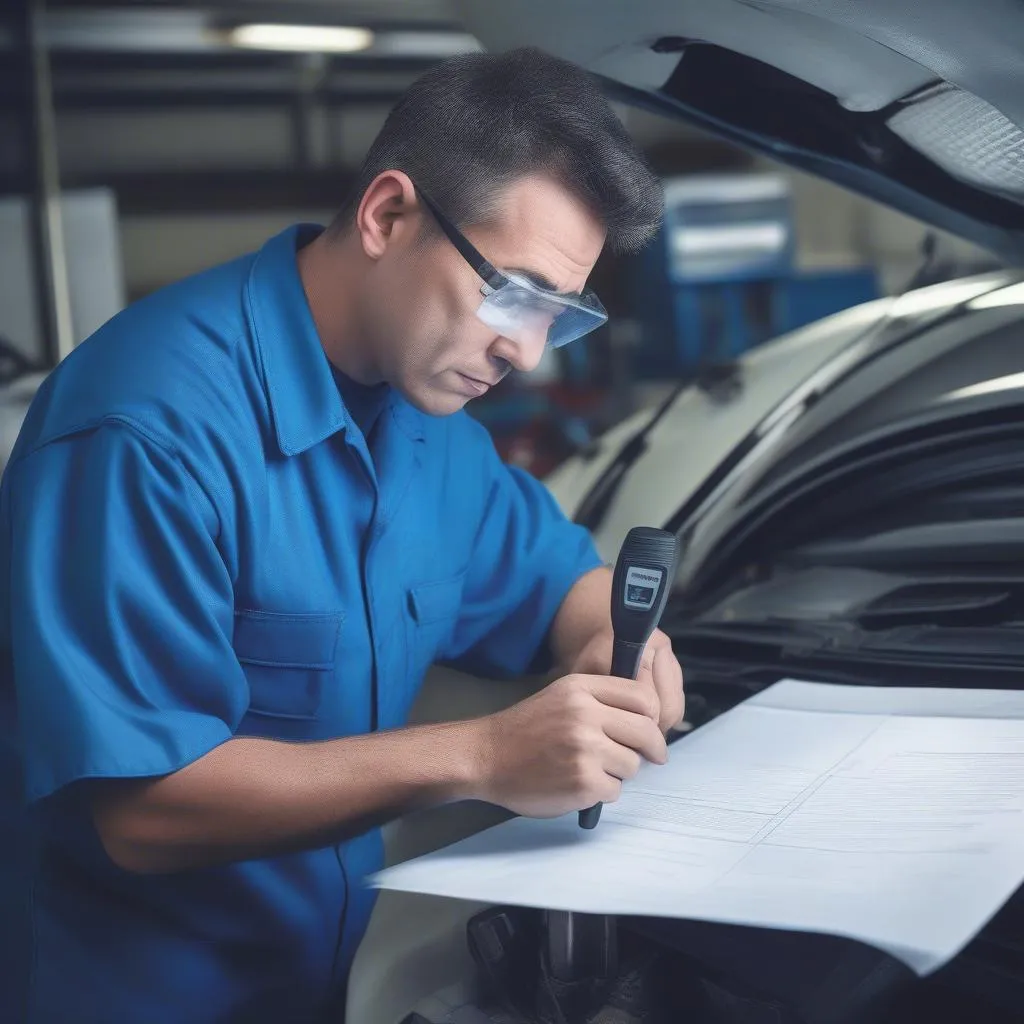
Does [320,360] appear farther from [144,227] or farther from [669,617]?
[144,227]

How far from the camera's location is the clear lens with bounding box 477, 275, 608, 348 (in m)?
0.94

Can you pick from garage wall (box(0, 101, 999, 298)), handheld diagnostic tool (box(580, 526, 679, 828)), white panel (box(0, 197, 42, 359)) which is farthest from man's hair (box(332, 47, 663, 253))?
garage wall (box(0, 101, 999, 298))

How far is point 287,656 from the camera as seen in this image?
1.00 metres

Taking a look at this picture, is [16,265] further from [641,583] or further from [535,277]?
[641,583]

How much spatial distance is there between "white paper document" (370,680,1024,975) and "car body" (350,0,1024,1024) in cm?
9

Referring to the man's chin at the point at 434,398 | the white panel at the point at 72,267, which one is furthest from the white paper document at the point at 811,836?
the white panel at the point at 72,267

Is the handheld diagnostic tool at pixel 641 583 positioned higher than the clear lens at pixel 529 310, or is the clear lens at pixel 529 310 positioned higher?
the clear lens at pixel 529 310

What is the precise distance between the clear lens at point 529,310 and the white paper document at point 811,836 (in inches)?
14.4

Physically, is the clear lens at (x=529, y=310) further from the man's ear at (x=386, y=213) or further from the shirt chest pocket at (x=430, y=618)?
the shirt chest pocket at (x=430, y=618)

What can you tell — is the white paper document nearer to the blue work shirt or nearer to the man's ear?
the blue work shirt

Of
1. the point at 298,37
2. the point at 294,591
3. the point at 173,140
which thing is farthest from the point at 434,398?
the point at 173,140

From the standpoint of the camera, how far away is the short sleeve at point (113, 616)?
775 millimetres

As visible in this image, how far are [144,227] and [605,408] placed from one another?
2.83m

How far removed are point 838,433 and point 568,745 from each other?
62 cm
